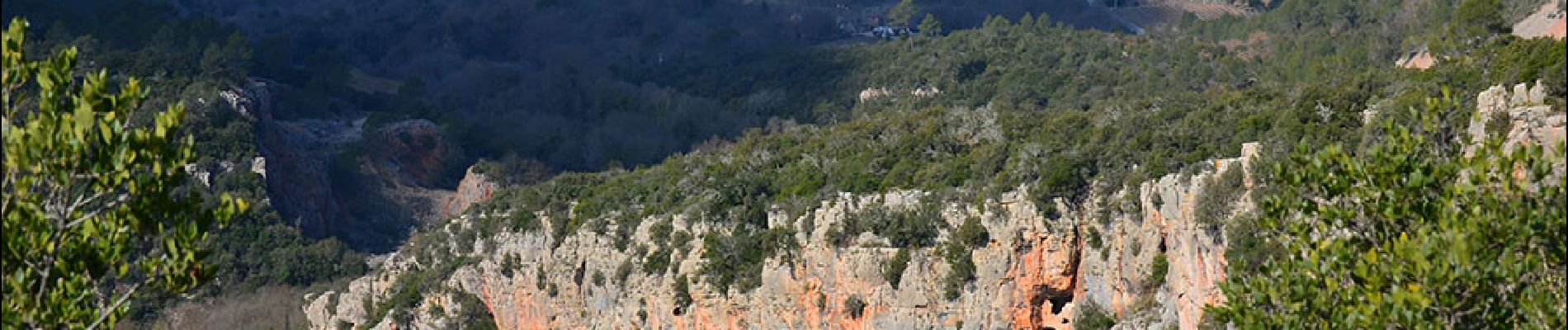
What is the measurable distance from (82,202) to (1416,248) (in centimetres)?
1177

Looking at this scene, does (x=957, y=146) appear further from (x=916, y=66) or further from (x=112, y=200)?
(x=916, y=66)

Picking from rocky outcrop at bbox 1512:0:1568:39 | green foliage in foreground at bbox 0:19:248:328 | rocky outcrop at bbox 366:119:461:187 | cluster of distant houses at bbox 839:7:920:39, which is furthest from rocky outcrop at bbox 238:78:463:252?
green foliage in foreground at bbox 0:19:248:328

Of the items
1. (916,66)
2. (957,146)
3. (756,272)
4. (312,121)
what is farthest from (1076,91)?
(312,121)

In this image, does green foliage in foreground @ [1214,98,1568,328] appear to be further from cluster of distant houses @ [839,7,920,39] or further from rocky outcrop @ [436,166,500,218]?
cluster of distant houses @ [839,7,920,39]

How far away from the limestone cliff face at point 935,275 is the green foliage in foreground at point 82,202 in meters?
24.2

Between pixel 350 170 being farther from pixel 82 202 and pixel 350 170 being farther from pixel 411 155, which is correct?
pixel 82 202

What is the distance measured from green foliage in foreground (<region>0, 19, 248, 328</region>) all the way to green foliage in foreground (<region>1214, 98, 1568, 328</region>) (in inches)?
394

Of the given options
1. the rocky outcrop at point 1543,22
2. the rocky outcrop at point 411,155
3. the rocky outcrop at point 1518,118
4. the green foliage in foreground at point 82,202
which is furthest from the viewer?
the rocky outcrop at point 411,155

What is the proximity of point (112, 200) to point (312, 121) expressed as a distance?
102 m

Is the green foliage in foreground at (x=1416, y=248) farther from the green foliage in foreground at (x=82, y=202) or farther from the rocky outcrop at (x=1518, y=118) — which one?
the green foliage in foreground at (x=82, y=202)

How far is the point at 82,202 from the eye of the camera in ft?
71.8

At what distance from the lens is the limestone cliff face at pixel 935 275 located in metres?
46.5

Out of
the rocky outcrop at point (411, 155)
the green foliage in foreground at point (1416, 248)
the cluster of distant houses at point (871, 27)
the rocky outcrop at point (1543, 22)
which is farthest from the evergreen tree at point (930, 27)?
the green foliage in foreground at point (1416, 248)

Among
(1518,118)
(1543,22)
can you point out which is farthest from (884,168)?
(1518,118)
